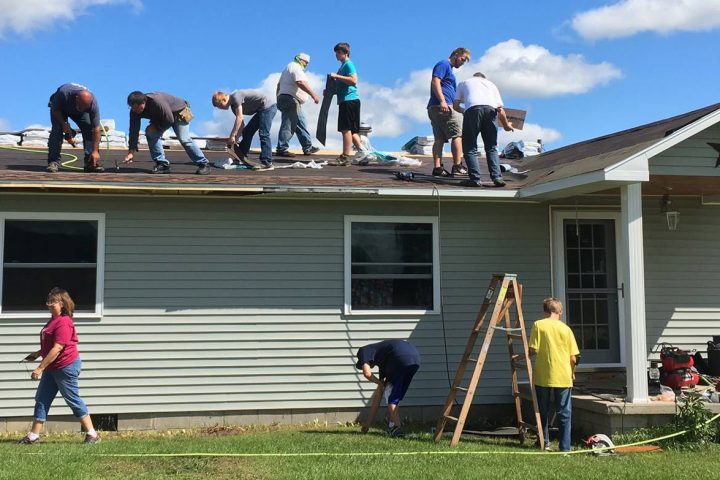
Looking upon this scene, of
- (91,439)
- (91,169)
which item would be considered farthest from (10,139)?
(91,439)

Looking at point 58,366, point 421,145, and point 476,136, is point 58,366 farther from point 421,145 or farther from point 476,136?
point 421,145

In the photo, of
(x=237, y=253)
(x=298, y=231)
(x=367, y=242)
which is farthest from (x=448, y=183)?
(x=237, y=253)

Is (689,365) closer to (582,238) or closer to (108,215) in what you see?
(582,238)

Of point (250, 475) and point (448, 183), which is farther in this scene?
point (448, 183)

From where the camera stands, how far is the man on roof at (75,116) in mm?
8797

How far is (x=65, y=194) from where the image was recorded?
8.36 metres

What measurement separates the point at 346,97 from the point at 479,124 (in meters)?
2.63

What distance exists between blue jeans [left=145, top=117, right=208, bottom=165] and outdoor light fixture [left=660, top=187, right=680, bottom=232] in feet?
20.5

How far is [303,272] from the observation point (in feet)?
29.3

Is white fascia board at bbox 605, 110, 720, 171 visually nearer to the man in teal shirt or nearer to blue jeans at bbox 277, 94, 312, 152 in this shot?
the man in teal shirt

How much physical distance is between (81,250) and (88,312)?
745 millimetres

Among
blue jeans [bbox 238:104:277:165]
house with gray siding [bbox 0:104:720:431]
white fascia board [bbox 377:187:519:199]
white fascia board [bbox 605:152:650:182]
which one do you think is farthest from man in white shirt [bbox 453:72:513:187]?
blue jeans [bbox 238:104:277:165]

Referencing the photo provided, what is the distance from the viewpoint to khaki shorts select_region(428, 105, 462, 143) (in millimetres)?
10242

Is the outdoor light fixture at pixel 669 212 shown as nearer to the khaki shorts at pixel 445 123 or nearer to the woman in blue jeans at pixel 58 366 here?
the khaki shorts at pixel 445 123
